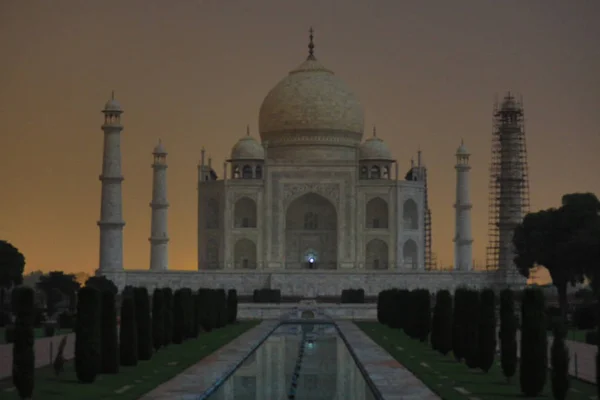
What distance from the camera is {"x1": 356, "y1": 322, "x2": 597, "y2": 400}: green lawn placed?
14.5 metres

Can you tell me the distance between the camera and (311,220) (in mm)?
44562

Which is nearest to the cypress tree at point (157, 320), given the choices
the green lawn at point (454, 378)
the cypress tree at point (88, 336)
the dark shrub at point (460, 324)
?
the green lawn at point (454, 378)

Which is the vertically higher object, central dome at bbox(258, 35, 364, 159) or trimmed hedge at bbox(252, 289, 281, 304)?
central dome at bbox(258, 35, 364, 159)

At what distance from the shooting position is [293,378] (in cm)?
1692

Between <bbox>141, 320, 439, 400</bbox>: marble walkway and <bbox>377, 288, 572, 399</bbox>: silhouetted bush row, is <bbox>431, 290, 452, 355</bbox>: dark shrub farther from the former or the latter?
<bbox>141, 320, 439, 400</bbox>: marble walkway

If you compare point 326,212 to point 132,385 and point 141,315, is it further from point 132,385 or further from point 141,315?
point 132,385

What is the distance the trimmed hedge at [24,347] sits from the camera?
44.4ft

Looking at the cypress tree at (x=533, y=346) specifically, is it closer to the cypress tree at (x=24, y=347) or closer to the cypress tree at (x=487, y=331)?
the cypress tree at (x=487, y=331)

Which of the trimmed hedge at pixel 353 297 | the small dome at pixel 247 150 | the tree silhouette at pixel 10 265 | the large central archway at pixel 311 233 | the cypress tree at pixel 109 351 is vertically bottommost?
the cypress tree at pixel 109 351

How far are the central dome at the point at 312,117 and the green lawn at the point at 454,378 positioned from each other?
21.9 metres

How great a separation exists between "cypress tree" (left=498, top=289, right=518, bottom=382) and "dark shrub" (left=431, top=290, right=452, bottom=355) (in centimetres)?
410

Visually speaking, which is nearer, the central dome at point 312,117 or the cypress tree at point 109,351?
the cypress tree at point 109,351

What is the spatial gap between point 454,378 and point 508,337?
0.93 meters

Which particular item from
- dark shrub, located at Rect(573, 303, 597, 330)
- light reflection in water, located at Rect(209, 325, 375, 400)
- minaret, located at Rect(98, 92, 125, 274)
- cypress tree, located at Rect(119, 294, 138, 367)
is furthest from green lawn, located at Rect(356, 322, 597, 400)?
minaret, located at Rect(98, 92, 125, 274)
